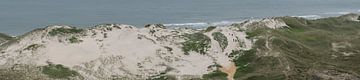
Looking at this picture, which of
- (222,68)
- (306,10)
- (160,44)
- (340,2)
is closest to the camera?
(222,68)

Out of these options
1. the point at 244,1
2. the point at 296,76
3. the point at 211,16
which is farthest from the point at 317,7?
the point at 296,76

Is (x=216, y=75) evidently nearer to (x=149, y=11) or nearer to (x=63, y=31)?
(x=63, y=31)

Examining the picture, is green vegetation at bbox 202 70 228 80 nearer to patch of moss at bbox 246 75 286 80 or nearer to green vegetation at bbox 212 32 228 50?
patch of moss at bbox 246 75 286 80

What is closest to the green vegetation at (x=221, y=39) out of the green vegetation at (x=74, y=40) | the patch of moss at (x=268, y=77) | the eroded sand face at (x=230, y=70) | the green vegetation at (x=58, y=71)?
the eroded sand face at (x=230, y=70)

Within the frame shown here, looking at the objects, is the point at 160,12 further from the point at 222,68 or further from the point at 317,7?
the point at 222,68

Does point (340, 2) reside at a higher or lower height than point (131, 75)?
higher

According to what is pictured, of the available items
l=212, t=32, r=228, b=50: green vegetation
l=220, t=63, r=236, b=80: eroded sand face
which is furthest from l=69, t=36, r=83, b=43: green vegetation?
l=220, t=63, r=236, b=80: eroded sand face

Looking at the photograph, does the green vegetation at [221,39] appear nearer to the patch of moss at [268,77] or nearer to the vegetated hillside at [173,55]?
the vegetated hillside at [173,55]

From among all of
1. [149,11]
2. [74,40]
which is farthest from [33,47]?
[149,11]
